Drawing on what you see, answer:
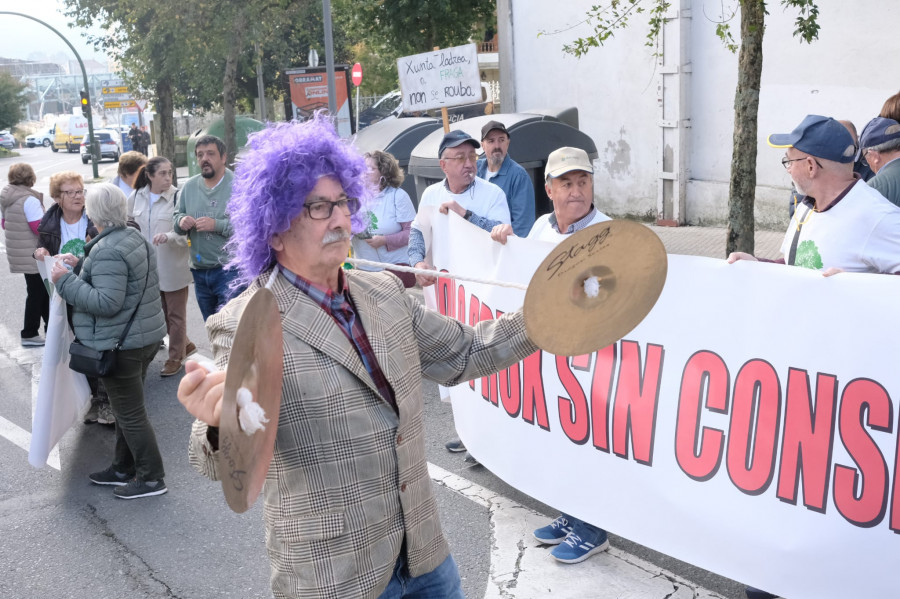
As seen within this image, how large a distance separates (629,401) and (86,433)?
434 centimetres

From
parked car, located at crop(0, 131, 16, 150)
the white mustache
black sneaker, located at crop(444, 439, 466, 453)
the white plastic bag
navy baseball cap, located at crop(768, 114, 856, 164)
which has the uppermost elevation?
parked car, located at crop(0, 131, 16, 150)

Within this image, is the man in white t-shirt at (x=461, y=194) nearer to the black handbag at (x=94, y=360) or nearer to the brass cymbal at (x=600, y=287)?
the black handbag at (x=94, y=360)

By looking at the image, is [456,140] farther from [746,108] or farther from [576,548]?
[746,108]

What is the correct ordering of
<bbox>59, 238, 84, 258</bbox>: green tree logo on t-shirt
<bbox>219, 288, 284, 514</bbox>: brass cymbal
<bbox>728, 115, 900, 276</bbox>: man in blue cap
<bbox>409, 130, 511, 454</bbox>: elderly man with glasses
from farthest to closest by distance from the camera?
<bbox>59, 238, 84, 258</bbox>: green tree logo on t-shirt
<bbox>409, 130, 511, 454</bbox>: elderly man with glasses
<bbox>728, 115, 900, 276</bbox>: man in blue cap
<bbox>219, 288, 284, 514</bbox>: brass cymbal

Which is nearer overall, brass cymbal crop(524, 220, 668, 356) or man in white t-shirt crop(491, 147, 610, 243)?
brass cymbal crop(524, 220, 668, 356)

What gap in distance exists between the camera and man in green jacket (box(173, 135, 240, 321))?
6.96 meters

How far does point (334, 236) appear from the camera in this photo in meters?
2.25

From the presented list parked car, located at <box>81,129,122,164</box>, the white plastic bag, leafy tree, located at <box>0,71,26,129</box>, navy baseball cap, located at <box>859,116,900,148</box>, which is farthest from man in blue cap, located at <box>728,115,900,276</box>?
leafy tree, located at <box>0,71,26,129</box>

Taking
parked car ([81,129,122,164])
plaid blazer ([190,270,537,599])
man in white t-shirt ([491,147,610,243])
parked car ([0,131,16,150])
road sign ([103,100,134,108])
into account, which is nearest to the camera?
plaid blazer ([190,270,537,599])

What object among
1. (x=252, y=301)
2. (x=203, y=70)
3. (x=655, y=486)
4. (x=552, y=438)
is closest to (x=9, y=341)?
(x=552, y=438)

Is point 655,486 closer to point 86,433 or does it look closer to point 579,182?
point 579,182

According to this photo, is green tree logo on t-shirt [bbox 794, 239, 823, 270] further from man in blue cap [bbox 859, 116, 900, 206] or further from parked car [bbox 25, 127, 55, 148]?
parked car [bbox 25, 127, 55, 148]

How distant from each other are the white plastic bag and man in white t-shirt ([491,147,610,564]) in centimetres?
297

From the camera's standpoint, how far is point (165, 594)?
4.15m
